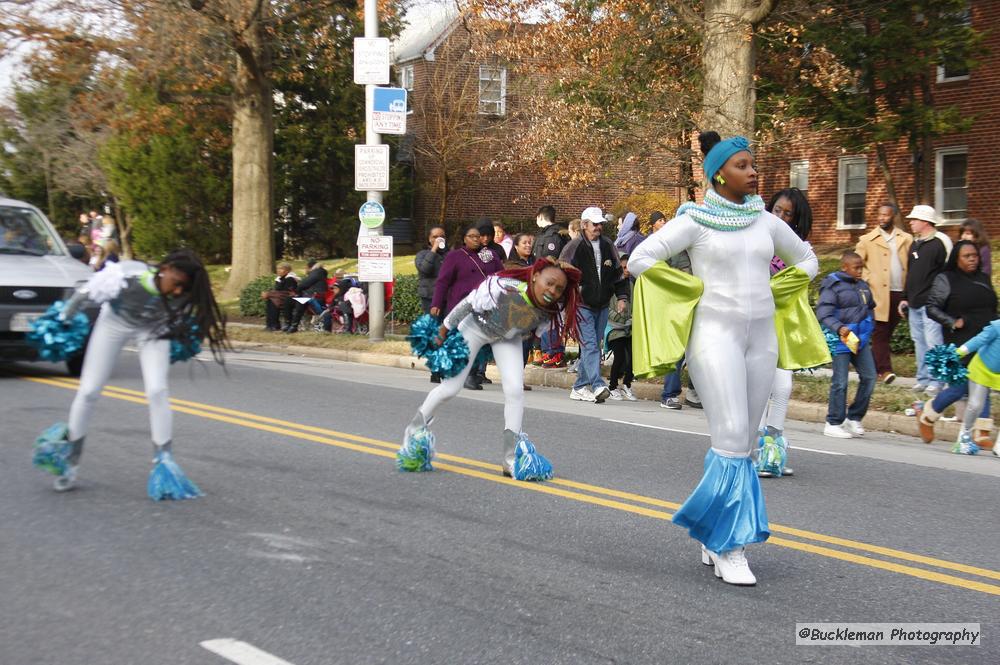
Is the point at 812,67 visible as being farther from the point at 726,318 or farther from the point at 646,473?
the point at 726,318

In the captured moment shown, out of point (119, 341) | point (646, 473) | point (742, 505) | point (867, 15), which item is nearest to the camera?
point (742, 505)

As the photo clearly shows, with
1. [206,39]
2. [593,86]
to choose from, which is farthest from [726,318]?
[206,39]

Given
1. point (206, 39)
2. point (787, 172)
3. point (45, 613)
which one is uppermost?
point (206, 39)

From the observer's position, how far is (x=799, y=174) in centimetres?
3128

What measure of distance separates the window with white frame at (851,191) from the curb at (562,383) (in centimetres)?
1587

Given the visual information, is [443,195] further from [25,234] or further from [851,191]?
[25,234]

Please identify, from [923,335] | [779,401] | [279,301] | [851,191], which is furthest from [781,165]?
[779,401]

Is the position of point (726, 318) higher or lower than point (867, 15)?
lower

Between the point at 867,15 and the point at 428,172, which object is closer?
the point at 867,15

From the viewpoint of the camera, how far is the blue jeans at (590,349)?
45.7ft

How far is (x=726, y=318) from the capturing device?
5.89 metres

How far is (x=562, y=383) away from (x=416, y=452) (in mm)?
7424

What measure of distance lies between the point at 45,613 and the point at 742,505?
10.6 feet

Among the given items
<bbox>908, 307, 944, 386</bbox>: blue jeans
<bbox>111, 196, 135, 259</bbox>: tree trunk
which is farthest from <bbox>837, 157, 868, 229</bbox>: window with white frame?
<bbox>111, 196, 135, 259</bbox>: tree trunk
